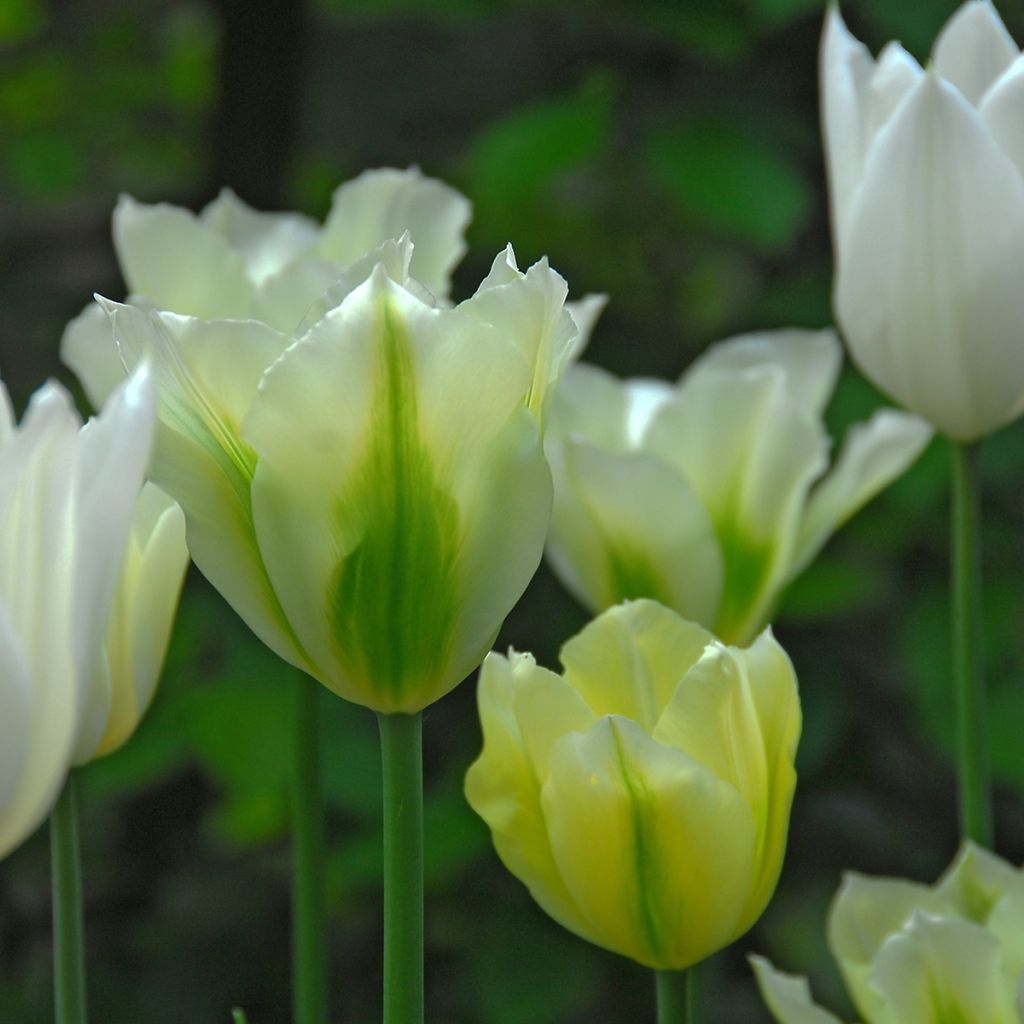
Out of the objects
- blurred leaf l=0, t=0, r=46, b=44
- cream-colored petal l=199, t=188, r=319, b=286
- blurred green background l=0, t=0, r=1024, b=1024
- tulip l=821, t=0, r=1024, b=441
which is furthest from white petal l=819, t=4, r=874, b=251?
blurred leaf l=0, t=0, r=46, b=44

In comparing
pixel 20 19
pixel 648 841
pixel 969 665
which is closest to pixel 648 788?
pixel 648 841

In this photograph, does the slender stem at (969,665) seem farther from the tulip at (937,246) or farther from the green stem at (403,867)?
the green stem at (403,867)

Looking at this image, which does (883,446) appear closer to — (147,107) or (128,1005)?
(128,1005)

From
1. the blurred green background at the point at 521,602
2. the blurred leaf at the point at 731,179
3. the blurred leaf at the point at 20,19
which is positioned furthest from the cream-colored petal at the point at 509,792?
the blurred leaf at the point at 20,19

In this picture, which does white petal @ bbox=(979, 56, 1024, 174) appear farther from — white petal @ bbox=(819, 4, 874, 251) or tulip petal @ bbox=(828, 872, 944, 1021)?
tulip petal @ bbox=(828, 872, 944, 1021)

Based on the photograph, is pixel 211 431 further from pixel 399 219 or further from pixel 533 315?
pixel 399 219

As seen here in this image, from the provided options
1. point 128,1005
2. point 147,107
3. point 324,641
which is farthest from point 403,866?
point 147,107
